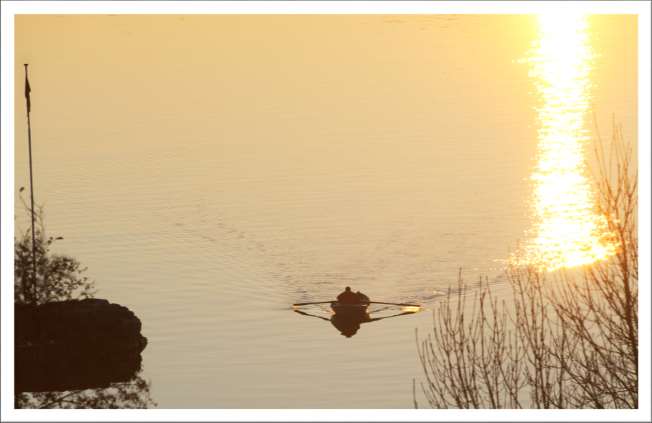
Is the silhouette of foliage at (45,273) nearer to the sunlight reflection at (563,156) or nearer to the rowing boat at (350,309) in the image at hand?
the rowing boat at (350,309)

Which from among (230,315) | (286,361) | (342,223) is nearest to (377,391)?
(286,361)

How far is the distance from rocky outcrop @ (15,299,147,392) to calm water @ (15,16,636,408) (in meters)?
0.25

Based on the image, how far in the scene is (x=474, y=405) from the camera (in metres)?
11.4

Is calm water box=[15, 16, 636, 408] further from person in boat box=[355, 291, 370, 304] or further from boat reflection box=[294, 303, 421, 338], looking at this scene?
person in boat box=[355, 291, 370, 304]

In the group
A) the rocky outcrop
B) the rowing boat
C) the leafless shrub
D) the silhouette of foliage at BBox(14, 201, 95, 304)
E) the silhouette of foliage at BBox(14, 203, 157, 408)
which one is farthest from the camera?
the rowing boat

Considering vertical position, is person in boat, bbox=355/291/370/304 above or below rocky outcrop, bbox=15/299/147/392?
above

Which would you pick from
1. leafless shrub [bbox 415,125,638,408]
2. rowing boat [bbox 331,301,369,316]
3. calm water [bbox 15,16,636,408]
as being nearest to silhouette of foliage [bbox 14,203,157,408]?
calm water [bbox 15,16,636,408]

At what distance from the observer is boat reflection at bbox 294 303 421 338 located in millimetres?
14547

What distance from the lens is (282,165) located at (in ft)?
54.3

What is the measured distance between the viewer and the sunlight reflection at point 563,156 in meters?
13.7

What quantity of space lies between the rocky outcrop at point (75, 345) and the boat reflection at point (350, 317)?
195cm

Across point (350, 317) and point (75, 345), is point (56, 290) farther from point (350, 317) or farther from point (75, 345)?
point (350, 317)

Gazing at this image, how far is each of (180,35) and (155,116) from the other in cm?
99

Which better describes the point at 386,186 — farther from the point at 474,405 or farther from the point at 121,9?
the point at 474,405
